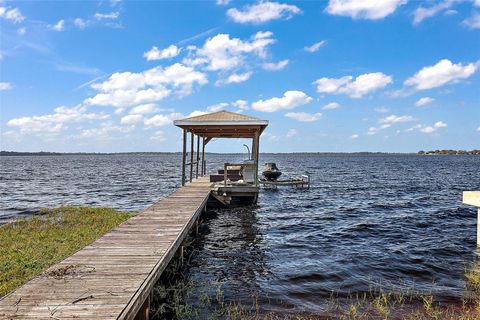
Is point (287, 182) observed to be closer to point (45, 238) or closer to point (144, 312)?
point (45, 238)

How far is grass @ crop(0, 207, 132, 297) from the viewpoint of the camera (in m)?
7.96

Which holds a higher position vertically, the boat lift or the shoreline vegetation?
the boat lift

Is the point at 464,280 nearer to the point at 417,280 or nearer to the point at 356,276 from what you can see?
the point at 417,280

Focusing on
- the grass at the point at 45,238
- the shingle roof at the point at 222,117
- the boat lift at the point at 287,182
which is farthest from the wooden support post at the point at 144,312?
the boat lift at the point at 287,182

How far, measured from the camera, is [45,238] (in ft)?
37.1

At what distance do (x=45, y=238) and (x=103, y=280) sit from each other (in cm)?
722

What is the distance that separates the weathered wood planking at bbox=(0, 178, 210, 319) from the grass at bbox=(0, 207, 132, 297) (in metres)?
1.10

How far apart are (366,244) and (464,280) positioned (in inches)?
156

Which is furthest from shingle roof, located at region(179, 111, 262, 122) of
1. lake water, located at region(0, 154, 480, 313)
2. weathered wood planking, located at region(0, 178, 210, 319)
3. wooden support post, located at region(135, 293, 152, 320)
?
wooden support post, located at region(135, 293, 152, 320)

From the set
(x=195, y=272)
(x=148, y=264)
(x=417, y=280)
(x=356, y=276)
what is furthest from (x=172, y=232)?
(x=417, y=280)

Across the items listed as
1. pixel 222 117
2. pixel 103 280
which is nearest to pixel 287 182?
pixel 222 117

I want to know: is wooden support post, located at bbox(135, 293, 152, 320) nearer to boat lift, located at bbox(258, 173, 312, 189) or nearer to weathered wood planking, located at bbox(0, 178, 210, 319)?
weathered wood planking, located at bbox(0, 178, 210, 319)

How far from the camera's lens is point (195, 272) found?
356 inches

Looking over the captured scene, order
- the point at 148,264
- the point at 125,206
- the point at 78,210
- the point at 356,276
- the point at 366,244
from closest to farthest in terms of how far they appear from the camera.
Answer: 1. the point at 148,264
2. the point at 356,276
3. the point at 366,244
4. the point at 78,210
5. the point at 125,206
